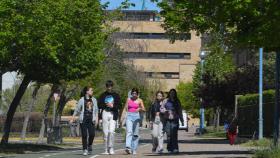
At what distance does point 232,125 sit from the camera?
105 ft

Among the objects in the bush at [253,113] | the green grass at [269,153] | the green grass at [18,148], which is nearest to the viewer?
the green grass at [269,153]

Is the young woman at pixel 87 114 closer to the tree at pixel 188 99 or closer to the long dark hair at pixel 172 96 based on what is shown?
the long dark hair at pixel 172 96

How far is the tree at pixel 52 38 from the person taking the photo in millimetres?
21969

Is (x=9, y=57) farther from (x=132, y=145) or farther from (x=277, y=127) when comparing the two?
(x=277, y=127)

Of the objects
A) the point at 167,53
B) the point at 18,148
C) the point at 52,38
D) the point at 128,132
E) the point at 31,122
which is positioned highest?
the point at 167,53

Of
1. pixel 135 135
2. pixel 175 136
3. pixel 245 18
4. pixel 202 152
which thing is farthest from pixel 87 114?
pixel 245 18

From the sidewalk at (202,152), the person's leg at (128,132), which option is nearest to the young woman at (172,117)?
the sidewalk at (202,152)

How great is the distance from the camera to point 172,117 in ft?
63.9

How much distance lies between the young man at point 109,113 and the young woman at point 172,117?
60.1 inches

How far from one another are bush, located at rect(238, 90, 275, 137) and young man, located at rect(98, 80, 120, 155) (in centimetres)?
1435

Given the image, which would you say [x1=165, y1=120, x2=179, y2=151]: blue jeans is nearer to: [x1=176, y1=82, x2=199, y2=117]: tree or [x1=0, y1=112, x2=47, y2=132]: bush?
[x1=0, y1=112, x2=47, y2=132]: bush

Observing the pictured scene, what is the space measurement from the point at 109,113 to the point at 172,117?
1894 mm

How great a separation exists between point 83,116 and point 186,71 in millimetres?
102625

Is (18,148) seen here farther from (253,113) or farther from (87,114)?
(253,113)
